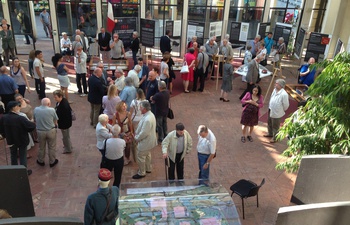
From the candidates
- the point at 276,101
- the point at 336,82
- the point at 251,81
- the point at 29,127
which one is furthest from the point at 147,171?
the point at 251,81

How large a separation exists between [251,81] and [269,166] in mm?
3615

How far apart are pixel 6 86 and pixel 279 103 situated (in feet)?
22.4

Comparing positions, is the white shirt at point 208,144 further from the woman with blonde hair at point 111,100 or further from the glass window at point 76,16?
the glass window at point 76,16

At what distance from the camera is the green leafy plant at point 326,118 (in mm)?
4520

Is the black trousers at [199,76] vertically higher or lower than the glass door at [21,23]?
lower

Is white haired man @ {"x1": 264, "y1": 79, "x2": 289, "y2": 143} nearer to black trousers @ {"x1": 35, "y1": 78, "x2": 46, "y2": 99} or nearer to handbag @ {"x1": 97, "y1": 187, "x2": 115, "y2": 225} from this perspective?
handbag @ {"x1": 97, "y1": 187, "x2": 115, "y2": 225}

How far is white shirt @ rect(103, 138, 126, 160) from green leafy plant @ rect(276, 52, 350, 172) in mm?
2788

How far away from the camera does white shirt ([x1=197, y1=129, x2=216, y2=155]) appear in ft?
20.5

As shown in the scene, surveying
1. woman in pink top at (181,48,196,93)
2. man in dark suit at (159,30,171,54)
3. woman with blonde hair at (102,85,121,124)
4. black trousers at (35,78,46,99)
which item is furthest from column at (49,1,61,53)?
woman with blonde hair at (102,85,121,124)

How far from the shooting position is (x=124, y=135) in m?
7.20

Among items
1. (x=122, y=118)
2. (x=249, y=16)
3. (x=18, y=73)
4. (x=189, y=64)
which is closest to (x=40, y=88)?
(x=18, y=73)

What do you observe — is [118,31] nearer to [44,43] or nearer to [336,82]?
[44,43]

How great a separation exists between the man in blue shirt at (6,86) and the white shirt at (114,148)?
13.2 feet

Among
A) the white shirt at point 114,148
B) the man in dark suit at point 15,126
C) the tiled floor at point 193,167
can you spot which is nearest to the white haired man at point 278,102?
the tiled floor at point 193,167
